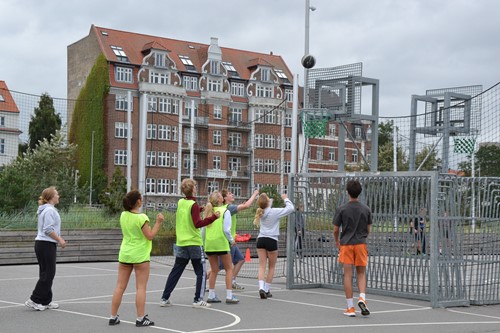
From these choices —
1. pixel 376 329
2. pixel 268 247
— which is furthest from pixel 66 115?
pixel 376 329

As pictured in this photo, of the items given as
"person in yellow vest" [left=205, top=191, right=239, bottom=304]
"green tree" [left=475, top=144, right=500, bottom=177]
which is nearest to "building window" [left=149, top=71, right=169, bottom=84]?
"green tree" [left=475, top=144, right=500, bottom=177]

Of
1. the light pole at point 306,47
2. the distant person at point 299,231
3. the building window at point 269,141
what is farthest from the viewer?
the building window at point 269,141

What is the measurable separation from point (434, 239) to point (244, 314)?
3406 mm

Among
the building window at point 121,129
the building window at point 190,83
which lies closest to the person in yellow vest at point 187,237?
the building window at point 121,129

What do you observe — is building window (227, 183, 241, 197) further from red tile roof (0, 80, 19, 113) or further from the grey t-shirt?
the grey t-shirt

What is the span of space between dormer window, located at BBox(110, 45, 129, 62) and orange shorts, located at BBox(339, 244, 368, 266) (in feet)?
199

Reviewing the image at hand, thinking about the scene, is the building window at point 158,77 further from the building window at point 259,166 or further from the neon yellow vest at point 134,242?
the neon yellow vest at point 134,242

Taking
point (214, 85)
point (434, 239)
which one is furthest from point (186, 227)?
point (214, 85)

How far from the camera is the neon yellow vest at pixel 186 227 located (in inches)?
486

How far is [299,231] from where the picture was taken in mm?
15961

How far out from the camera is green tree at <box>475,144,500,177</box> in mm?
22641

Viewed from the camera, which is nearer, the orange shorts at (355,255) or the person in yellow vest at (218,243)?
the orange shorts at (355,255)

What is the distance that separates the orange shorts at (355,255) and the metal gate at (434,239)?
1.63 metres

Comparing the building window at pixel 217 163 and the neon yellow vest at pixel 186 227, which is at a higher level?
the building window at pixel 217 163
